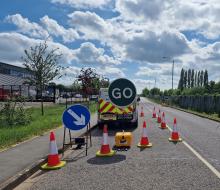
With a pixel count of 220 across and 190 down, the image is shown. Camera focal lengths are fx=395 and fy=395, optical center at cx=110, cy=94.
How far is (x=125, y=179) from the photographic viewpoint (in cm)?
758

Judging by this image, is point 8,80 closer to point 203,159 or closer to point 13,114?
point 13,114

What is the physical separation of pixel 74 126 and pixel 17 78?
246ft

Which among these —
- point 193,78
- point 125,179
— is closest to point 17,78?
point 125,179

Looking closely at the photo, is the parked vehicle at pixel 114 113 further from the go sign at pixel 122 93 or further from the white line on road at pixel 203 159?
the go sign at pixel 122 93

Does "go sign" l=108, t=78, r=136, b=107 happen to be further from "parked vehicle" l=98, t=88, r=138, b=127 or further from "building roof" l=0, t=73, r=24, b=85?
"building roof" l=0, t=73, r=24, b=85

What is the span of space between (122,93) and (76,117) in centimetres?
172

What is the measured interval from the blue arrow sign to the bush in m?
7.82

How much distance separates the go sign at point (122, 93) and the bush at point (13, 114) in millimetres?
7587

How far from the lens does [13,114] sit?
18.1 m

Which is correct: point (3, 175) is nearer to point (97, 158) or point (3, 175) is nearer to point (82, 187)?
point (82, 187)

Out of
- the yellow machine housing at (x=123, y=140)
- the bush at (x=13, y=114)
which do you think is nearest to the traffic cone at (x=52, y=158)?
the yellow machine housing at (x=123, y=140)

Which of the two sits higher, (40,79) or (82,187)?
(40,79)

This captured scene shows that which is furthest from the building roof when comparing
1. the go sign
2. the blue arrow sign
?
the blue arrow sign

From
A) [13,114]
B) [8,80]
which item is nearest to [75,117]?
[13,114]
